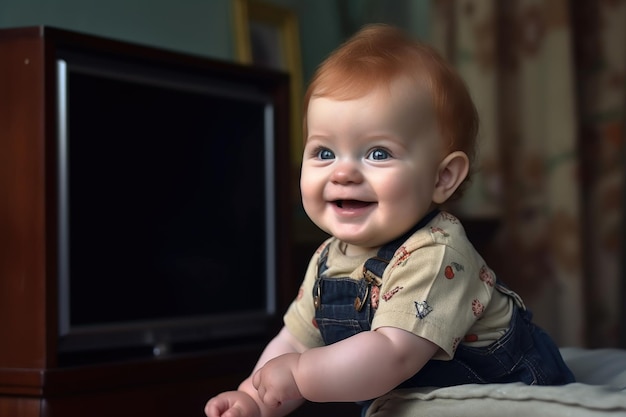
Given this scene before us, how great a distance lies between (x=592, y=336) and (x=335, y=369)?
6.80 feet

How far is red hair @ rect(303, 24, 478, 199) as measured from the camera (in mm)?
1001

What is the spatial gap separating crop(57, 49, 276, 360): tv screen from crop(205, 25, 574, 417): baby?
57cm

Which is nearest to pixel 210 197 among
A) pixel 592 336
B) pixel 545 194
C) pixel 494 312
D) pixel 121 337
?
pixel 121 337

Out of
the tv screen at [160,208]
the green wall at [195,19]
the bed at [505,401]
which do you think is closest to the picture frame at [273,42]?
the green wall at [195,19]

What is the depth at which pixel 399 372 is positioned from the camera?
0.91 m

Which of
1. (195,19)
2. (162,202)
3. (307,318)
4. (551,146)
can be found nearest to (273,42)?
(195,19)

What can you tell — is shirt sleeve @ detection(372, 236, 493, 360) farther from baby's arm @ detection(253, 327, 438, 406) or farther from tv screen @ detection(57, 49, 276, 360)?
tv screen @ detection(57, 49, 276, 360)

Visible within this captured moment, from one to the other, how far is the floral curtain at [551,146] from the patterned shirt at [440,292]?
1681mm

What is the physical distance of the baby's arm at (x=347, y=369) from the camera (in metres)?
0.89

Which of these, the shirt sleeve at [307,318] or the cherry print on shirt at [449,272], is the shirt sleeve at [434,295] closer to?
the cherry print on shirt at [449,272]

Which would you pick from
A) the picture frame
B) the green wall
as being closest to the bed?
the green wall

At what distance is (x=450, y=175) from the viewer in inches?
41.3

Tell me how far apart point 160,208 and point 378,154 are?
76 cm

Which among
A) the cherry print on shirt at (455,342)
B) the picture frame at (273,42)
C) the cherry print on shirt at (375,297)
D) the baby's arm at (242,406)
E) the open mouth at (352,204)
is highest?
the picture frame at (273,42)
